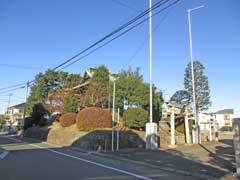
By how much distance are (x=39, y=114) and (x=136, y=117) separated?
2031cm

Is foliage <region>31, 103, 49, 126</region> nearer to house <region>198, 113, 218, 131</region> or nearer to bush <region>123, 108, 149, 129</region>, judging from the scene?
bush <region>123, 108, 149, 129</region>

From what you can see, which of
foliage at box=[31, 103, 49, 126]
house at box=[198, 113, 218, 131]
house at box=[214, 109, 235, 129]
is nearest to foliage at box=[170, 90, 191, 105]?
house at box=[198, 113, 218, 131]

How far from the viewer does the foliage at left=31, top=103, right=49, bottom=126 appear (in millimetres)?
39625

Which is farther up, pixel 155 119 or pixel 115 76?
pixel 115 76

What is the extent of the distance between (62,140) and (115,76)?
971 centimetres

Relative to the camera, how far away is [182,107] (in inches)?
1023

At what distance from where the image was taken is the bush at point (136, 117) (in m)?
24.7

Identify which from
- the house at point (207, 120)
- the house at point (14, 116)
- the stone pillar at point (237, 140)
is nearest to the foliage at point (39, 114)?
the house at point (207, 120)

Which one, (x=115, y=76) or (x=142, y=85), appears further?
(x=115, y=76)

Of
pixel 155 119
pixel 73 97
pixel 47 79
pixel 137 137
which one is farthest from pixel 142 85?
pixel 47 79

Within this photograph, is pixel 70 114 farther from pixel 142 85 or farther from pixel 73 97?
pixel 142 85

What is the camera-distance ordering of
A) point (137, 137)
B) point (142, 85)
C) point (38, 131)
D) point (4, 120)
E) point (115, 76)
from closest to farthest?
point (137, 137)
point (142, 85)
point (115, 76)
point (38, 131)
point (4, 120)

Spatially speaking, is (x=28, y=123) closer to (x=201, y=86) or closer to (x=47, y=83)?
(x=47, y=83)

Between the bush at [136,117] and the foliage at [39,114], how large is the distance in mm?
18310
